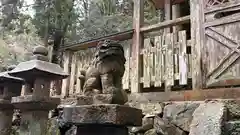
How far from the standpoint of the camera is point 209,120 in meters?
4.07

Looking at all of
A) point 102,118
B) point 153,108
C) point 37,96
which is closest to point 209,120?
point 153,108

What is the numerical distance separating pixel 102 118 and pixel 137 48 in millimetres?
3756

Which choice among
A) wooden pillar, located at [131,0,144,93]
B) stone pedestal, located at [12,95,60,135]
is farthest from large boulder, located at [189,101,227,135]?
stone pedestal, located at [12,95,60,135]

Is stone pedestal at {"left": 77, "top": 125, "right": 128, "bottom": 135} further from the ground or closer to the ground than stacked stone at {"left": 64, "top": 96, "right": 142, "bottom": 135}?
closer to the ground

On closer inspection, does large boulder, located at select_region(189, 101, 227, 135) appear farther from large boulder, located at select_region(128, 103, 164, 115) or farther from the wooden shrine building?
large boulder, located at select_region(128, 103, 164, 115)

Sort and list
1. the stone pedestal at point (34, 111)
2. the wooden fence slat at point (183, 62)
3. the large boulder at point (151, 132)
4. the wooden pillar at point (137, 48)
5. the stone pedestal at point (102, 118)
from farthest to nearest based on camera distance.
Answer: the wooden pillar at point (137, 48), the wooden fence slat at point (183, 62), the large boulder at point (151, 132), the stone pedestal at point (34, 111), the stone pedestal at point (102, 118)

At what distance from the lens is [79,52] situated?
852 cm

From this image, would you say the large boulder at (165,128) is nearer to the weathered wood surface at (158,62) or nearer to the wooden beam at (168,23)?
the weathered wood surface at (158,62)

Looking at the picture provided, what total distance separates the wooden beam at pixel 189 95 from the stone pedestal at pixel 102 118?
2.27 metres

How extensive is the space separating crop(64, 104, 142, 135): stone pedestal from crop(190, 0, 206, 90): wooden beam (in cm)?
254

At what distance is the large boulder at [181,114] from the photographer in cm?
498

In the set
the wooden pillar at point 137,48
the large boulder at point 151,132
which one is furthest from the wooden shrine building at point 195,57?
the large boulder at point 151,132

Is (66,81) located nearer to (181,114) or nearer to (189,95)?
(189,95)

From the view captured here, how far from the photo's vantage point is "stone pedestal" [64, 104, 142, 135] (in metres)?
3.25
